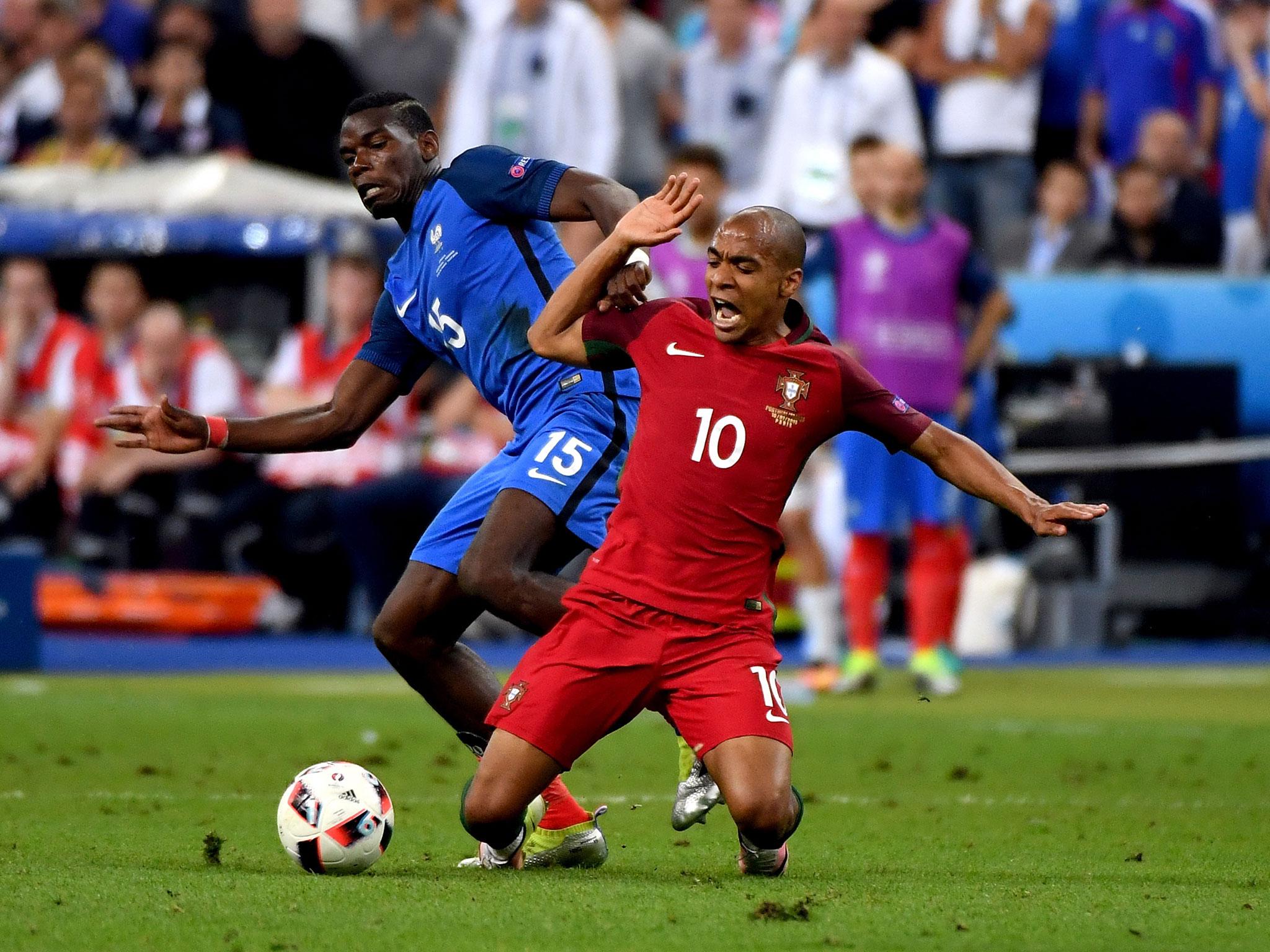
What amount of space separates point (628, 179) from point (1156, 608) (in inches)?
196

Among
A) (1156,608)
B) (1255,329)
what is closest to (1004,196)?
(1255,329)

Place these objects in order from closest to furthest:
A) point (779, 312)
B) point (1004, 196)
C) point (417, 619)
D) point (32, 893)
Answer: point (32, 893), point (779, 312), point (417, 619), point (1004, 196)

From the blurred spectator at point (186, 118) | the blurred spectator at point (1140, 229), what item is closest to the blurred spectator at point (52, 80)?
the blurred spectator at point (186, 118)

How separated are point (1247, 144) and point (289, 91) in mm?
7416

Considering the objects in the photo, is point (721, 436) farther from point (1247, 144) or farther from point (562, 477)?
point (1247, 144)

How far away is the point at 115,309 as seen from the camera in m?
15.6

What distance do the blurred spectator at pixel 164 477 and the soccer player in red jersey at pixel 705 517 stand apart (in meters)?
9.13

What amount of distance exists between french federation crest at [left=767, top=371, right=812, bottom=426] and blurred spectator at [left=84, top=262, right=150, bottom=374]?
34.1ft

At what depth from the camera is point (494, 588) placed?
620 centimetres

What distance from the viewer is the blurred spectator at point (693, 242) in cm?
1198

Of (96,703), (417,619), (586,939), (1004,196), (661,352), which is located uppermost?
(1004,196)

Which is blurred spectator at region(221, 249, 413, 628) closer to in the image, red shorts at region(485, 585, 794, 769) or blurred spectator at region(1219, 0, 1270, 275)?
A: blurred spectator at region(1219, 0, 1270, 275)

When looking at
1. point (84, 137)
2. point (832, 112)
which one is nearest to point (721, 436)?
point (832, 112)

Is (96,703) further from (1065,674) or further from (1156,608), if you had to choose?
(1156,608)
